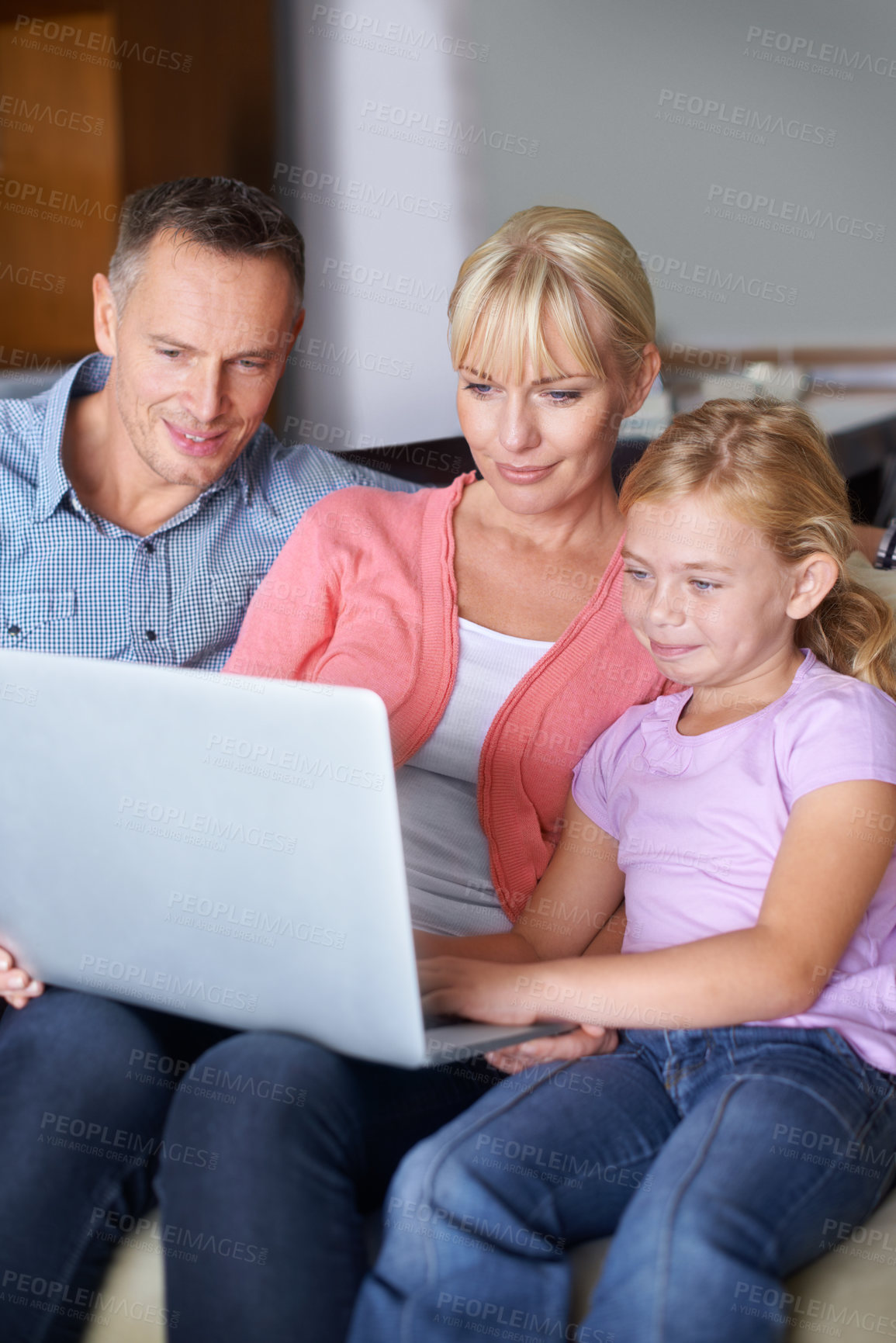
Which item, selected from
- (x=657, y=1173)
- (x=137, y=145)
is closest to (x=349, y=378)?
(x=137, y=145)

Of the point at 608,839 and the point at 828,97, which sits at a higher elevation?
the point at 828,97

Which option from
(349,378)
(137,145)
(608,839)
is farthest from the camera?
(137,145)

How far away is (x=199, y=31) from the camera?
340 cm

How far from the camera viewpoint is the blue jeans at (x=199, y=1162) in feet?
2.69

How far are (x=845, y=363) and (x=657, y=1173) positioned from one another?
139 inches

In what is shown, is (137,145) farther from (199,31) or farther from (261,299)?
(261,299)
